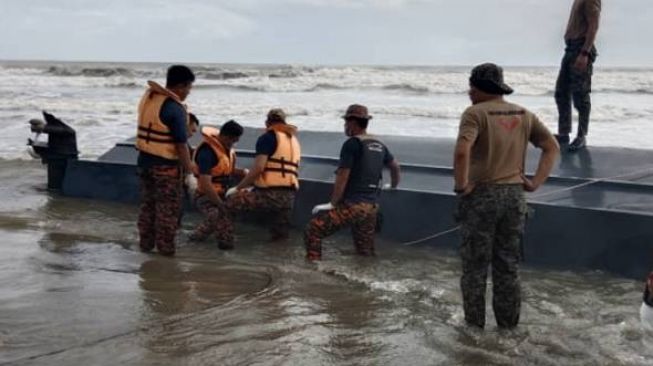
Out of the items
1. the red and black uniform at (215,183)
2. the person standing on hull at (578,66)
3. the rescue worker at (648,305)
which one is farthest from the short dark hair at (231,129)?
the rescue worker at (648,305)

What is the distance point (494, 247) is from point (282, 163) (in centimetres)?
303

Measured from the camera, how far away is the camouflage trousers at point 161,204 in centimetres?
656

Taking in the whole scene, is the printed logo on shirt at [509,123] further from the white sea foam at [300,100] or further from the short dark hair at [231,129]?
the white sea foam at [300,100]

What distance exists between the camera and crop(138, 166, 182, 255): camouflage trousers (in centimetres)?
656

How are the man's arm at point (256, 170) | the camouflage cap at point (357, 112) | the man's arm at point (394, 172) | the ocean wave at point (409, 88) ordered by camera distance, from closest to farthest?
the camouflage cap at point (357, 112) < the man's arm at point (394, 172) < the man's arm at point (256, 170) < the ocean wave at point (409, 88)

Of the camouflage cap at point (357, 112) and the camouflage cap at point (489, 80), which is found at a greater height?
the camouflage cap at point (489, 80)

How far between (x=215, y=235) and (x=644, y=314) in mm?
4753

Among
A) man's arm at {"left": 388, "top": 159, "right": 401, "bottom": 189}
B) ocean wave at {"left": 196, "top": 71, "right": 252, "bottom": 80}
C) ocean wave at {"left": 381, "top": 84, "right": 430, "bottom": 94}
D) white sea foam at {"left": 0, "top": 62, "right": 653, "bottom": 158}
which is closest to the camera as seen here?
man's arm at {"left": 388, "top": 159, "right": 401, "bottom": 189}

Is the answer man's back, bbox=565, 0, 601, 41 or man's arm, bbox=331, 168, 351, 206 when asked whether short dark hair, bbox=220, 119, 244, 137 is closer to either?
man's arm, bbox=331, 168, 351, 206

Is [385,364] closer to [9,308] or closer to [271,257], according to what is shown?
[9,308]

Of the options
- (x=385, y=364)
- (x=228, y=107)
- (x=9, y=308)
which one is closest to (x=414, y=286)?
(x=385, y=364)

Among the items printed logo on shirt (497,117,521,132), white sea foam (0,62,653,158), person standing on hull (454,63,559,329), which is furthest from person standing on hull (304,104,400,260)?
white sea foam (0,62,653,158)

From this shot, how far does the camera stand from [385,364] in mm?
4371

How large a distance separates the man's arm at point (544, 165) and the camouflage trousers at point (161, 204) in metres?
3.03
